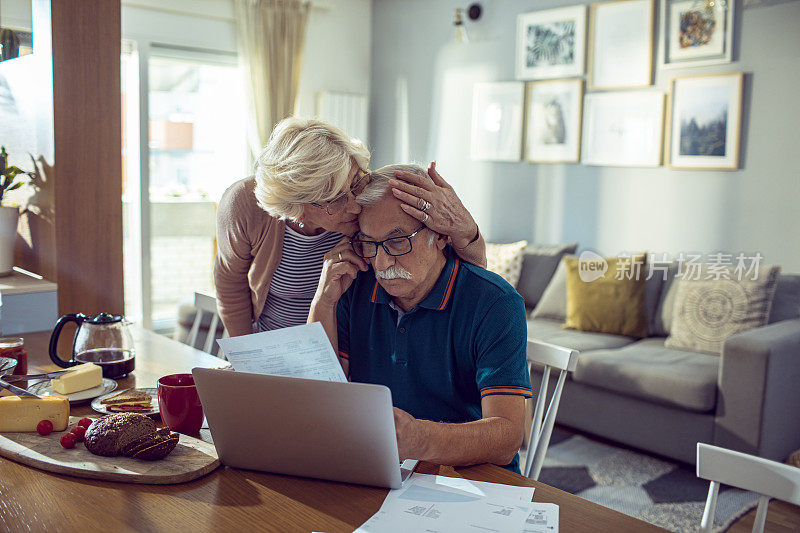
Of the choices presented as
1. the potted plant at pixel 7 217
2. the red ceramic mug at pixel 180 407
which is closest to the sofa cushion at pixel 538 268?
the potted plant at pixel 7 217

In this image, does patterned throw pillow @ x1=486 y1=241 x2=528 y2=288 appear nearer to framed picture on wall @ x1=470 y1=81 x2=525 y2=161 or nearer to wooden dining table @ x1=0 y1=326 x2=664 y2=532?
framed picture on wall @ x1=470 y1=81 x2=525 y2=161

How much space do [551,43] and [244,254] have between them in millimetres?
3228

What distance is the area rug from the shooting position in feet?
8.63

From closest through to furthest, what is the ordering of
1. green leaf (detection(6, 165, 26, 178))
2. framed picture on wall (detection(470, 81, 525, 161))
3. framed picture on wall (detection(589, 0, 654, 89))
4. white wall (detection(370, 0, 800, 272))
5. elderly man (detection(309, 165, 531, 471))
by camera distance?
elderly man (detection(309, 165, 531, 471)) < green leaf (detection(6, 165, 26, 178)) < white wall (detection(370, 0, 800, 272)) < framed picture on wall (detection(589, 0, 654, 89)) < framed picture on wall (detection(470, 81, 525, 161))

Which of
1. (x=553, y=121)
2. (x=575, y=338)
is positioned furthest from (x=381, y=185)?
(x=553, y=121)

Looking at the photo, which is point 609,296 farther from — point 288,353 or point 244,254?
point 288,353

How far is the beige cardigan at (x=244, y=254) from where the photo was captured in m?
1.84

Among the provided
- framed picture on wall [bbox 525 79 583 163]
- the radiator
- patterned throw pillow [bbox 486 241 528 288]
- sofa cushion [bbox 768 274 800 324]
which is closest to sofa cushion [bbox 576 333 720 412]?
sofa cushion [bbox 768 274 800 324]

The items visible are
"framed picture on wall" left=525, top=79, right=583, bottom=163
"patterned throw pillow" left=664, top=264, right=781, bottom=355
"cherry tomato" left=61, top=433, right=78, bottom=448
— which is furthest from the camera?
"framed picture on wall" left=525, top=79, right=583, bottom=163

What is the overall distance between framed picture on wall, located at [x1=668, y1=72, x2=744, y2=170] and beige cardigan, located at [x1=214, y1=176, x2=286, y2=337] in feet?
9.12

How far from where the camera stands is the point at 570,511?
3.41 ft

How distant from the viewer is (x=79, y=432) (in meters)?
1.23

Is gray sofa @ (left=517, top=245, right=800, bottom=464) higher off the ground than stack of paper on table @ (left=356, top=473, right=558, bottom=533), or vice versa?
stack of paper on table @ (left=356, top=473, right=558, bottom=533)

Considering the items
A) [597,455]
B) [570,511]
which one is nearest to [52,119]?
[570,511]
